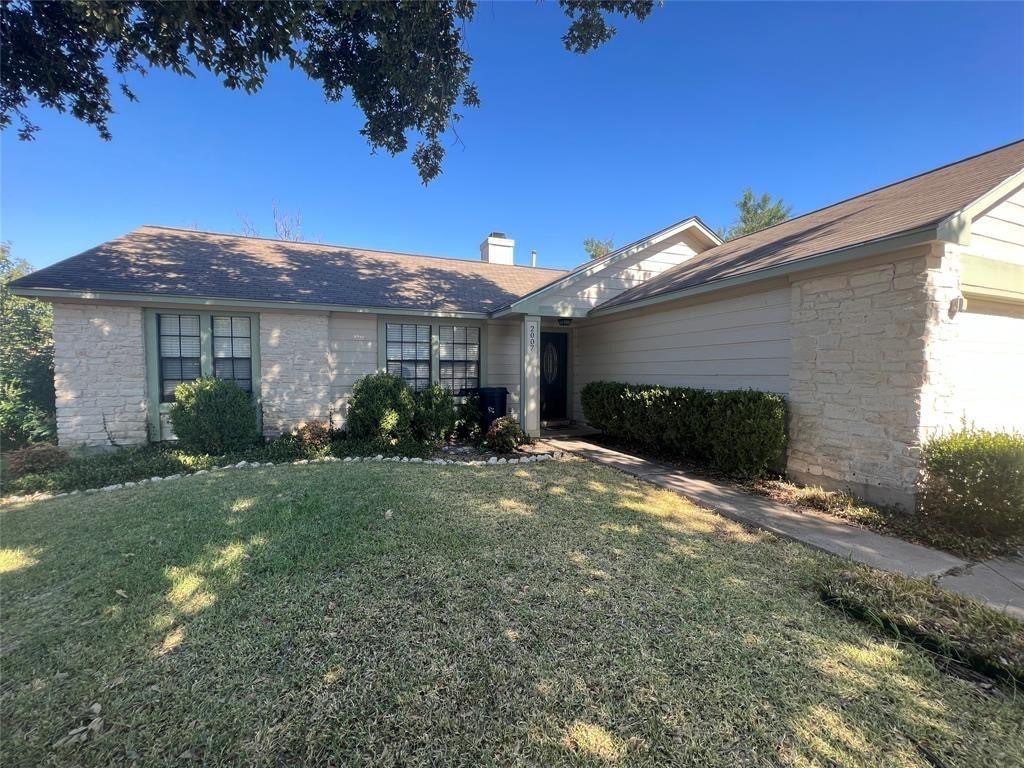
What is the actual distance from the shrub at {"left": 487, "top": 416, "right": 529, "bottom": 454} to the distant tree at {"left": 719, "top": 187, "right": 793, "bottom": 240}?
23614 mm

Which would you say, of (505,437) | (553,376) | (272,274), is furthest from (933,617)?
(272,274)

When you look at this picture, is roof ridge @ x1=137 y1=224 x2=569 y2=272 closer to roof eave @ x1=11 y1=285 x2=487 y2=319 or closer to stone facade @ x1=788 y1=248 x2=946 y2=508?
roof eave @ x1=11 y1=285 x2=487 y2=319

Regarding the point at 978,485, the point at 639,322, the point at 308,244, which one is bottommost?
the point at 978,485

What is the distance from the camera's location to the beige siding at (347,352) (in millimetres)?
8867

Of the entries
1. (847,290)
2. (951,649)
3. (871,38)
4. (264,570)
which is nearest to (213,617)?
(264,570)

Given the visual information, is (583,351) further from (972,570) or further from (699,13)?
(972,570)

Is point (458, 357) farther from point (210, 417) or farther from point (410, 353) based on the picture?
point (210, 417)

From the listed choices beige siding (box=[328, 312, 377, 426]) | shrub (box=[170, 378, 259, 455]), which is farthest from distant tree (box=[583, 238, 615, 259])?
shrub (box=[170, 378, 259, 455])

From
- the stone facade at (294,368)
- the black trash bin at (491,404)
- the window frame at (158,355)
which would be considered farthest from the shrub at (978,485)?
the window frame at (158,355)

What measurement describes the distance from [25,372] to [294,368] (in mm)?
6029

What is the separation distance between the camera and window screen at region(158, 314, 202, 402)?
7.85 meters

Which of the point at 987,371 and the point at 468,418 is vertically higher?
the point at 987,371

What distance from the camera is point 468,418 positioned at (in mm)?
9453

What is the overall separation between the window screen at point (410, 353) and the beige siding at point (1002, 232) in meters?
8.60
